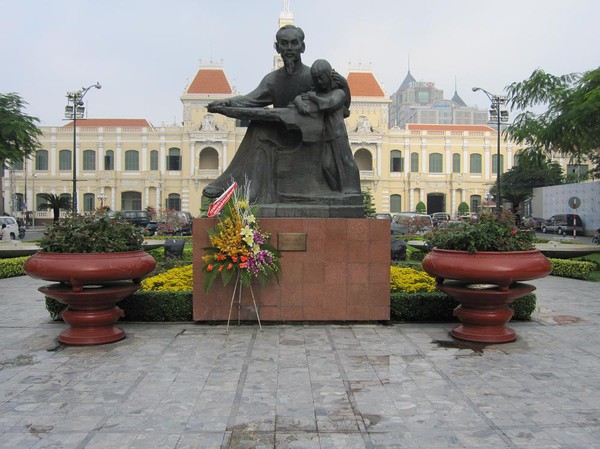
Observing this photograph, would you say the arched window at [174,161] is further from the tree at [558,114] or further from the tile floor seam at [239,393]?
the tile floor seam at [239,393]

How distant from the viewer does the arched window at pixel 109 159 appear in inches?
2153

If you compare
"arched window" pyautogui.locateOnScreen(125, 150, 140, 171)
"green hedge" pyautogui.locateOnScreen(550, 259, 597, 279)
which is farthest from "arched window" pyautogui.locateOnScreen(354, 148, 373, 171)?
"green hedge" pyautogui.locateOnScreen(550, 259, 597, 279)

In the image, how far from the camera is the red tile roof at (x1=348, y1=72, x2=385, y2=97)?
58125mm

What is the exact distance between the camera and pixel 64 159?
54.1 m

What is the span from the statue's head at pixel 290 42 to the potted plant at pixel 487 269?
303 centimetres

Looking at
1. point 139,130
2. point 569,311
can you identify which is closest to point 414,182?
point 139,130

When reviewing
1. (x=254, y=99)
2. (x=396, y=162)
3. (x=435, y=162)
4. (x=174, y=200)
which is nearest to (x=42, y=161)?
(x=174, y=200)

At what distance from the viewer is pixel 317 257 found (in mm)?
6637

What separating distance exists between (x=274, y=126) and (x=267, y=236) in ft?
5.47

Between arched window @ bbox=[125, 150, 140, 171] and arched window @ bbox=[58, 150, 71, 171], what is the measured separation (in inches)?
221

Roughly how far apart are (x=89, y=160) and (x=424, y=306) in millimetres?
53554

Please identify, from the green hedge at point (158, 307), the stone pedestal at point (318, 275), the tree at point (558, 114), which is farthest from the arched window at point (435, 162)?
the green hedge at point (158, 307)

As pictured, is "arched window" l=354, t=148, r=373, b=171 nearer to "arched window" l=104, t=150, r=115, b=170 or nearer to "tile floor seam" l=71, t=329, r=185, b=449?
"arched window" l=104, t=150, r=115, b=170

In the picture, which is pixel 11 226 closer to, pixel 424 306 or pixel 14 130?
pixel 14 130
